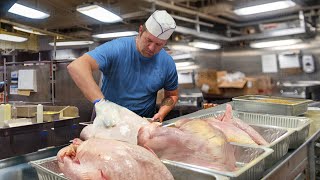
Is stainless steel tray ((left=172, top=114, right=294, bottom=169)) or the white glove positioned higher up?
the white glove

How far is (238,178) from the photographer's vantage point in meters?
0.71

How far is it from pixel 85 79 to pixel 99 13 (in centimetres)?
240

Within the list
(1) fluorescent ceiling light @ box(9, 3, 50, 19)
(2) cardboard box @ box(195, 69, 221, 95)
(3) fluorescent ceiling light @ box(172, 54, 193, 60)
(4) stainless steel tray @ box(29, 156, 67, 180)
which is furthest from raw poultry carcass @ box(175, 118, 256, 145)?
(2) cardboard box @ box(195, 69, 221, 95)

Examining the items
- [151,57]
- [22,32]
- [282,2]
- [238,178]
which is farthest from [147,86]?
[282,2]

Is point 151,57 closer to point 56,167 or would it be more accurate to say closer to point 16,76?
point 56,167

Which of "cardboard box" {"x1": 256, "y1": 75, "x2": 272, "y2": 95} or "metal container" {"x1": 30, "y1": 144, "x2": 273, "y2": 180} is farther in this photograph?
"cardboard box" {"x1": 256, "y1": 75, "x2": 272, "y2": 95}

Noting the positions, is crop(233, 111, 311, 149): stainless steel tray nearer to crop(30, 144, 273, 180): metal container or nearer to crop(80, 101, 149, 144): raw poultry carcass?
crop(30, 144, 273, 180): metal container

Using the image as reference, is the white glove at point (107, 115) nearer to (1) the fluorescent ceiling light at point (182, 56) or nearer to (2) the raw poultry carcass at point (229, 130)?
(2) the raw poultry carcass at point (229, 130)

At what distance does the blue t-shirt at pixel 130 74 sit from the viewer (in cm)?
190

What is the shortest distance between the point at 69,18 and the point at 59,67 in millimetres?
708

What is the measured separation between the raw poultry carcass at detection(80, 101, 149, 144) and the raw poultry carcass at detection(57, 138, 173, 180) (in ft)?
0.31

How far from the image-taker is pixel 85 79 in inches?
62.8

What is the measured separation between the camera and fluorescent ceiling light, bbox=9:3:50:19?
3033 millimetres

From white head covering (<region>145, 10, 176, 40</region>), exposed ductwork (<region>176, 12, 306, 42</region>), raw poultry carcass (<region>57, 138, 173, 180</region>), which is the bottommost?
raw poultry carcass (<region>57, 138, 173, 180</region>)
